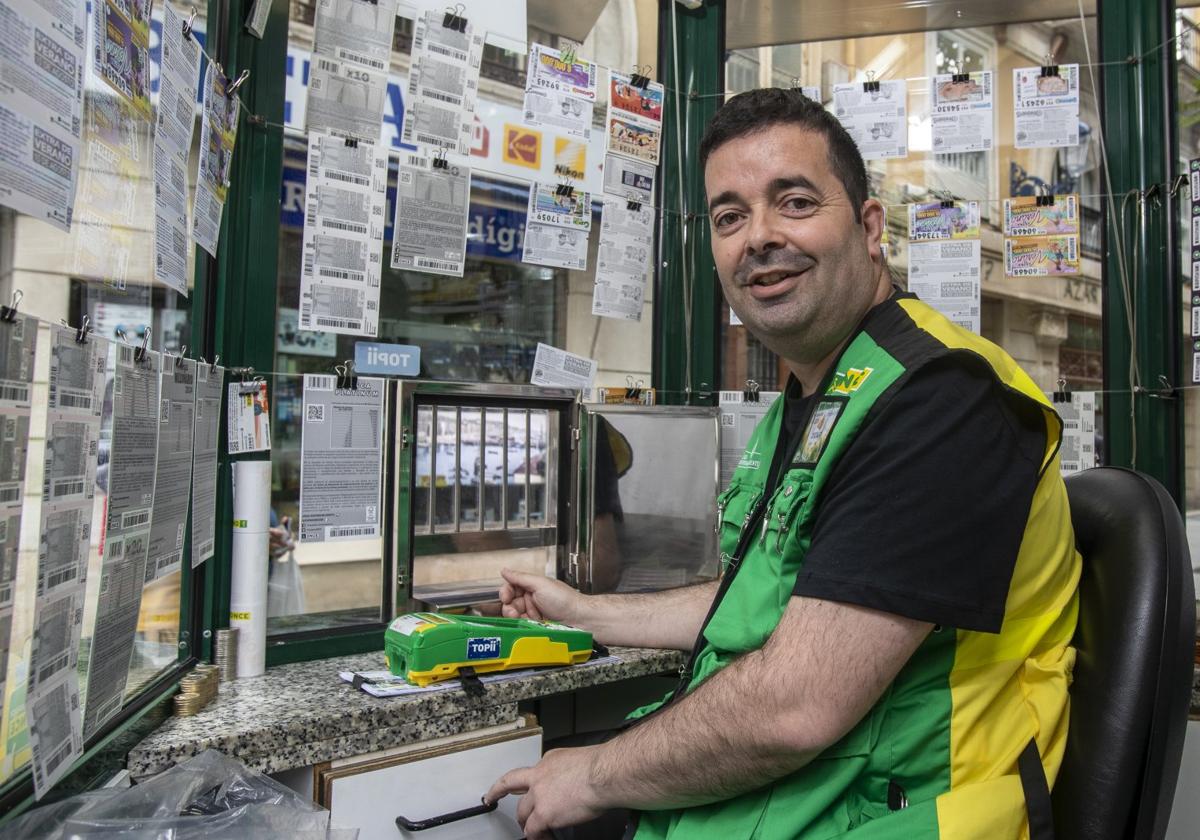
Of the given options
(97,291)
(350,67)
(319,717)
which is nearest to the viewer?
(97,291)

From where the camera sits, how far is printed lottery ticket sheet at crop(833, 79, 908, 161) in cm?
208

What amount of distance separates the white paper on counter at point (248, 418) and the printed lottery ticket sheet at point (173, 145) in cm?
29

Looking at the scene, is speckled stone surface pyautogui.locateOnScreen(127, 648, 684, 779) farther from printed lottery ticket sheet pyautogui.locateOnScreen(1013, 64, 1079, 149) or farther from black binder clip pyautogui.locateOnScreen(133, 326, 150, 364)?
printed lottery ticket sheet pyautogui.locateOnScreen(1013, 64, 1079, 149)

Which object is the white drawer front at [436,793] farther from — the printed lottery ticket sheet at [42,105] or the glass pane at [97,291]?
the printed lottery ticket sheet at [42,105]

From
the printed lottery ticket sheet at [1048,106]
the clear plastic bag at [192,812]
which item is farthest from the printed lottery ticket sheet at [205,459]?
the printed lottery ticket sheet at [1048,106]

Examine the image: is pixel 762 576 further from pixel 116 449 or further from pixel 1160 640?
pixel 116 449

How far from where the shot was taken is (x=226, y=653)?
1416 mm

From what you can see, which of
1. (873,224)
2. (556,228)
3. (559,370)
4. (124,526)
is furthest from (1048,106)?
(124,526)

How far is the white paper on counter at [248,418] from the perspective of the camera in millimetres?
1460

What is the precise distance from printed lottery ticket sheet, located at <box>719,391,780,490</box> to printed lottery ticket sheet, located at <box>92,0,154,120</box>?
144 cm

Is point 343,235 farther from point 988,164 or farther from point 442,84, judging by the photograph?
point 988,164

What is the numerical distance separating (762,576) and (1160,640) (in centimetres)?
43

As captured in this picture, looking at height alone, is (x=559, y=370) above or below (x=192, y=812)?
above

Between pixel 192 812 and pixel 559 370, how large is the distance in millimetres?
1212
